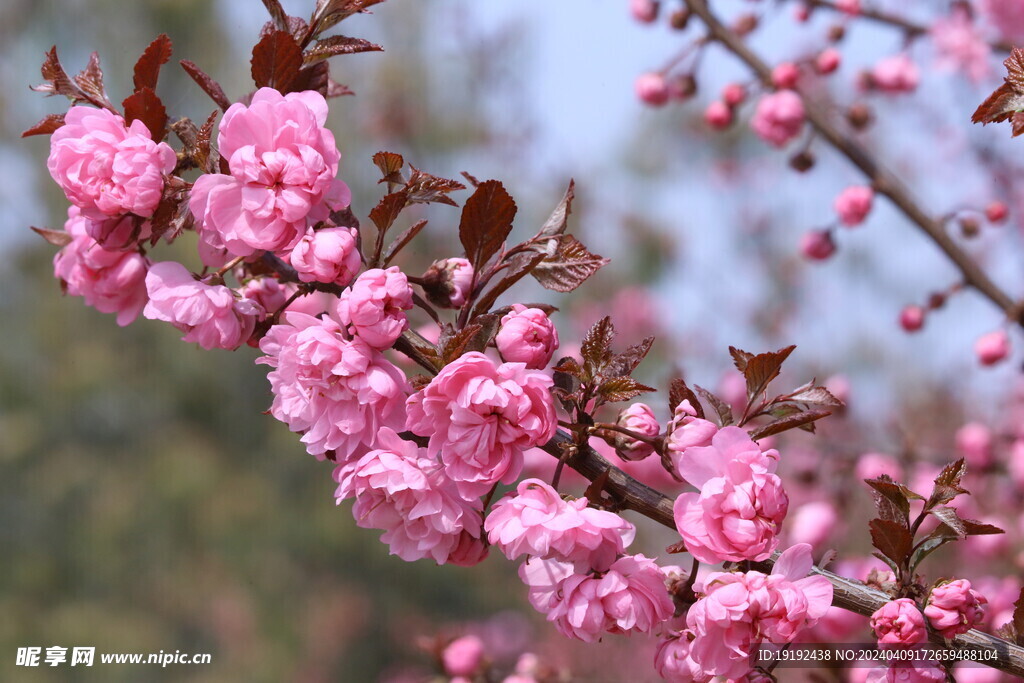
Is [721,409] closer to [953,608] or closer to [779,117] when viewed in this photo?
[953,608]

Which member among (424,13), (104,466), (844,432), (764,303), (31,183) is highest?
(424,13)

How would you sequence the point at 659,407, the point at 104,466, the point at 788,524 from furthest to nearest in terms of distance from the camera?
the point at 104,466
the point at 788,524
the point at 659,407

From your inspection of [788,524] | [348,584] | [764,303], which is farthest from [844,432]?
[348,584]

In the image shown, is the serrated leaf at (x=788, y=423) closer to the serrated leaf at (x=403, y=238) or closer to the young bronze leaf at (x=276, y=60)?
the serrated leaf at (x=403, y=238)

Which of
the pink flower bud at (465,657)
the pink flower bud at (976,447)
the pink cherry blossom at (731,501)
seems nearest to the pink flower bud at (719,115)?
the pink flower bud at (976,447)

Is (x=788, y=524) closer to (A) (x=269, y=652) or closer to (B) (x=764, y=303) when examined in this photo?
(B) (x=764, y=303)

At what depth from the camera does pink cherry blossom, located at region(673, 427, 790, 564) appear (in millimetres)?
407

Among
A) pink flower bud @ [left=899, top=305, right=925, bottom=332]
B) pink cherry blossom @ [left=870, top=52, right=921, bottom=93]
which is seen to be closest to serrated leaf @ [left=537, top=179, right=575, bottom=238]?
pink flower bud @ [left=899, top=305, right=925, bottom=332]

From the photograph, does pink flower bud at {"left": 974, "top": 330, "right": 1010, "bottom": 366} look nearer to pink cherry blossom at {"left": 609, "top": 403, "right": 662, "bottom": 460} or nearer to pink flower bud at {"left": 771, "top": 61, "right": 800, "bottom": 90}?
pink flower bud at {"left": 771, "top": 61, "right": 800, "bottom": 90}

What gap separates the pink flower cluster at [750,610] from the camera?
16.2 inches

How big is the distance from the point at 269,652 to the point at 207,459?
1.00 meters

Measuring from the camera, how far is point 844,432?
2.24 m

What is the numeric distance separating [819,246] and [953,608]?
91 centimetres

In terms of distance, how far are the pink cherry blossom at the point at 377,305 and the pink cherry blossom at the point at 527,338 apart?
0.06 meters
